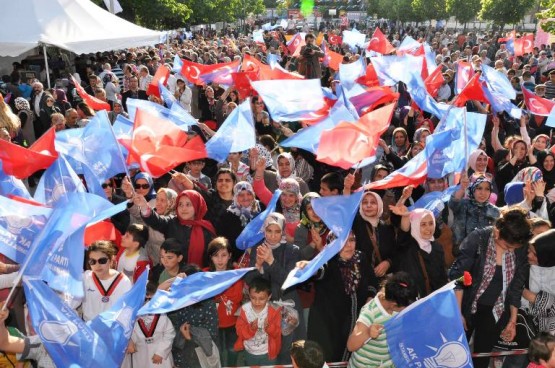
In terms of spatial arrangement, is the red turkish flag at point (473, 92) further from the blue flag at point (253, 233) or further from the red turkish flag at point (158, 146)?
the blue flag at point (253, 233)

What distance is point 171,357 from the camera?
4.42 metres

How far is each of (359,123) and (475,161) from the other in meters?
1.52

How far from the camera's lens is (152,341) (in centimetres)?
430

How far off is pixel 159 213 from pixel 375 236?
1.97 metres

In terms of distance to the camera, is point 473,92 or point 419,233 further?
point 473,92

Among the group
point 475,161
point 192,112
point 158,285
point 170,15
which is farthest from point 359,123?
point 170,15

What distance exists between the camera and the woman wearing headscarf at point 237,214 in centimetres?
562

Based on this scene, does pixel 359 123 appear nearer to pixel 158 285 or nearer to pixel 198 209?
pixel 198 209

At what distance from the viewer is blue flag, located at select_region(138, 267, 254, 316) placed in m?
3.96

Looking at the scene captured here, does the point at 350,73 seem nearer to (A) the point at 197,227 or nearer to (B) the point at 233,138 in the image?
(B) the point at 233,138

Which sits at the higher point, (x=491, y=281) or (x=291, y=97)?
(x=291, y=97)

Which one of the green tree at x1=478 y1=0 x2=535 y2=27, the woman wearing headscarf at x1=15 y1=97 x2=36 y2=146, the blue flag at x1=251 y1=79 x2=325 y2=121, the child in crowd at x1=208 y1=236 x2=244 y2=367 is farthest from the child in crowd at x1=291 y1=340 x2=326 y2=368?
the green tree at x1=478 y1=0 x2=535 y2=27

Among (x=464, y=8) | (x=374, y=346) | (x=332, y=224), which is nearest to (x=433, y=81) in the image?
(x=332, y=224)

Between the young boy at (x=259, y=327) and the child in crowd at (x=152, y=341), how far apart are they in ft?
1.71
